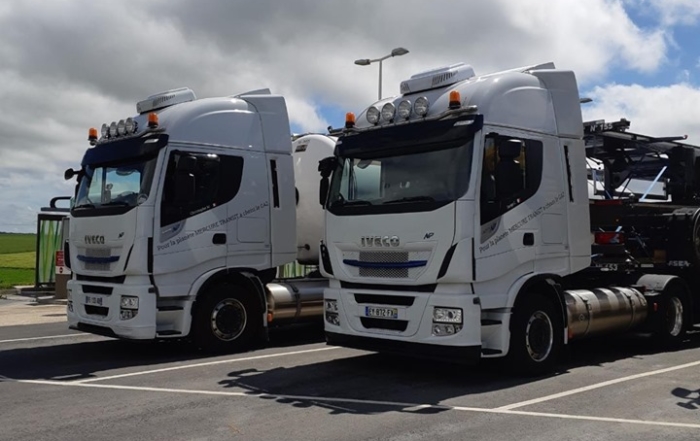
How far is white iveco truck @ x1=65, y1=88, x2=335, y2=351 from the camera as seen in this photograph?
9711 millimetres

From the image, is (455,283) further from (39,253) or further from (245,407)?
(39,253)

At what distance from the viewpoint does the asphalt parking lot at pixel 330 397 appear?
243 inches

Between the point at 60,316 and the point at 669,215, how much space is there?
13.3 m

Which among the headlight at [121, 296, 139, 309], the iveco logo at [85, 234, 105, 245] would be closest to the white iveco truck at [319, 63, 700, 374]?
the headlight at [121, 296, 139, 309]

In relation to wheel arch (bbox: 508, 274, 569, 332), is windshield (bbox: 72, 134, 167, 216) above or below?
above

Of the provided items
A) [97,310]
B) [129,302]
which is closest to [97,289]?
[97,310]

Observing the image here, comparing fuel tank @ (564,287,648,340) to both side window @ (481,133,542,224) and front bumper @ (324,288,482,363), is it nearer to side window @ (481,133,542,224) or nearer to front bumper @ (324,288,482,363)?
side window @ (481,133,542,224)

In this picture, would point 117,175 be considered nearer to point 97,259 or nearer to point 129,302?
point 97,259

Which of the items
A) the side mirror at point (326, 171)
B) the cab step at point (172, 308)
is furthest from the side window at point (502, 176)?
the cab step at point (172, 308)

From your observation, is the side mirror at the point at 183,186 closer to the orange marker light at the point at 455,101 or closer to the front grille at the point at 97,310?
the front grille at the point at 97,310

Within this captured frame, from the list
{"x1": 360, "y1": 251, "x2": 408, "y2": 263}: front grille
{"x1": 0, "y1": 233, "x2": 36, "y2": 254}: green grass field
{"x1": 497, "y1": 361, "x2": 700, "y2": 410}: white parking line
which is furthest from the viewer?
{"x1": 0, "y1": 233, "x2": 36, "y2": 254}: green grass field

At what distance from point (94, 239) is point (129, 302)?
3.89 feet

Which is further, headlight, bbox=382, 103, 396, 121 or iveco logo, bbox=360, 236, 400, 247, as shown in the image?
headlight, bbox=382, 103, 396, 121

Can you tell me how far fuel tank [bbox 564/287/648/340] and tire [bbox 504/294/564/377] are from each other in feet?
1.38
